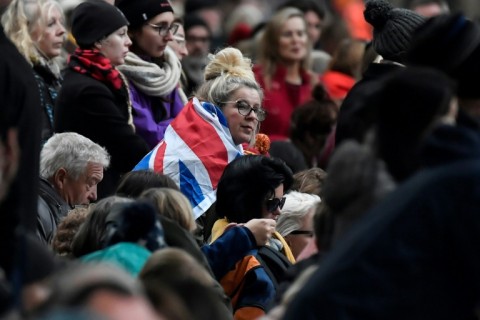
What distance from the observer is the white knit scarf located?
29.8ft

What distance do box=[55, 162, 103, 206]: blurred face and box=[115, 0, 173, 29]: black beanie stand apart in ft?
5.68

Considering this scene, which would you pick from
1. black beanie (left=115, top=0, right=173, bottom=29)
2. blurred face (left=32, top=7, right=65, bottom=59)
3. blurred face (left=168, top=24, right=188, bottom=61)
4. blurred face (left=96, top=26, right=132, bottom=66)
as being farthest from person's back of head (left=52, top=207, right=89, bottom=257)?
blurred face (left=168, top=24, right=188, bottom=61)

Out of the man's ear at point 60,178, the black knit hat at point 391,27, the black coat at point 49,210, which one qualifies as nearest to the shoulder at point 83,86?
the man's ear at point 60,178

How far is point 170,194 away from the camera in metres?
6.17

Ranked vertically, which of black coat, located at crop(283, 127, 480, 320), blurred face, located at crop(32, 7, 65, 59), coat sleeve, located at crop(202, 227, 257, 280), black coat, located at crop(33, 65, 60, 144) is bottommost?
black coat, located at crop(33, 65, 60, 144)

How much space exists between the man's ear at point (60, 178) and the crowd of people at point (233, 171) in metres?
0.01

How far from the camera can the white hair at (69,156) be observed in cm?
793

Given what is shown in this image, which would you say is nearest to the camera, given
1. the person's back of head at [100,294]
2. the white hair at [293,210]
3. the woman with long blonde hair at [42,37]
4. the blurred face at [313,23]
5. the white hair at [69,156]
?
the person's back of head at [100,294]

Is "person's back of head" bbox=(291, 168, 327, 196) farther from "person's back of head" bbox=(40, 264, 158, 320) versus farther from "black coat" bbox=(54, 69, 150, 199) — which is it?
"person's back of head" bbox=(40, 264, 158, 320)

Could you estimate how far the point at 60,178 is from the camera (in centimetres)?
796

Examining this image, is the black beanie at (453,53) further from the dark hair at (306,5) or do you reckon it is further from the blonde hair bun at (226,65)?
the dark hair at (306,5)

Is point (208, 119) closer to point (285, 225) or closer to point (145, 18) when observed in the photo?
point (285, 225)

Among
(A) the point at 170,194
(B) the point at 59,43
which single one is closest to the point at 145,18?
(B) the point at 59,43

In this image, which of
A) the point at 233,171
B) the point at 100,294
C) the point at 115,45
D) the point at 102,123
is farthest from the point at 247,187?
the point at 100,294
